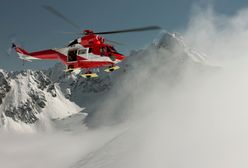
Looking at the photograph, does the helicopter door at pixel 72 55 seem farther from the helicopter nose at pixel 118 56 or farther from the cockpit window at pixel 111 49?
the helicopter nose at pixel 118 56

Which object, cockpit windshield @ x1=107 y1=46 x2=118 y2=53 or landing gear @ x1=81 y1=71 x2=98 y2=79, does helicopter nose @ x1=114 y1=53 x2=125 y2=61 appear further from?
landing gear @ x1=81 y1=71 x2=98 y2=79

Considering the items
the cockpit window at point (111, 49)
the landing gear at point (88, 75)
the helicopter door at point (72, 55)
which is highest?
the cockpit window at point (111, 49)

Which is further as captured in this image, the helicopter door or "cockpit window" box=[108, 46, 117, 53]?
"cockpit window" box=[108, 46, 117, 53]

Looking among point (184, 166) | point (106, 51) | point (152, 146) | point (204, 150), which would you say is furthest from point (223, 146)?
point (106, 51)

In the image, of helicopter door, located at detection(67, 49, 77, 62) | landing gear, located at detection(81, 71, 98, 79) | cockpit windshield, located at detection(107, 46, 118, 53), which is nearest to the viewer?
landing gear, located at detection(81, 71, 98, 79)

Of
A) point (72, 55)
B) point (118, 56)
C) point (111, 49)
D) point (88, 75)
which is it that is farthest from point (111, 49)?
point (88, 75)

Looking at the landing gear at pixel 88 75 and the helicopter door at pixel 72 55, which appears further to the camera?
the helicopter door at pixel 72 55

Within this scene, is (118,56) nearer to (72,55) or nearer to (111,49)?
(111,49)

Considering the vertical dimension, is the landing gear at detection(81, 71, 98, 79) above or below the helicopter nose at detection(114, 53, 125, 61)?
below

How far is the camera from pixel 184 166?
158m

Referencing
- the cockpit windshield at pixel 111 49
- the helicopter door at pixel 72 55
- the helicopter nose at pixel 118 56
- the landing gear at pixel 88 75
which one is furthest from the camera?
the cockpit windshield at pixel 111 49

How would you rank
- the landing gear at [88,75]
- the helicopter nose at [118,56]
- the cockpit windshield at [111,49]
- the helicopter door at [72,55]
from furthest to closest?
the cockpit windshield at [111,49]
the helicopter nose at [118,56]
the helicopter door at [72,55]
the landing gear at [88,75]

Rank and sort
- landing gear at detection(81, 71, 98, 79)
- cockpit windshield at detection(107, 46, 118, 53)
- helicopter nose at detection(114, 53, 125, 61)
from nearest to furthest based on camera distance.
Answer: landing gear at detection(81, 71, 98, 79)
helicopter nose at detection(114, 53, 125, 61)
cockpit windshield at detection(107, 46, 118, 53)

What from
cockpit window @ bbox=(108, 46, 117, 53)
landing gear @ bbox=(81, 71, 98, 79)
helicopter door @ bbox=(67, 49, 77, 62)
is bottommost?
landing gear @ bbox=(81, 71, 98, 79)
